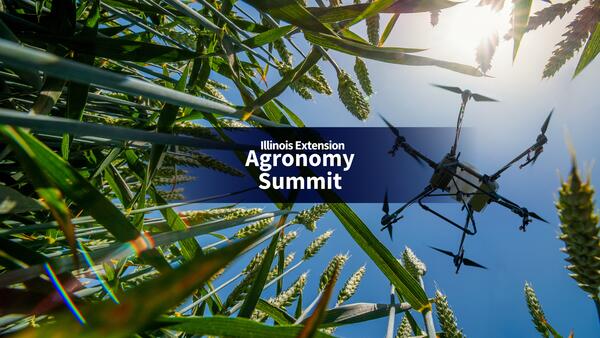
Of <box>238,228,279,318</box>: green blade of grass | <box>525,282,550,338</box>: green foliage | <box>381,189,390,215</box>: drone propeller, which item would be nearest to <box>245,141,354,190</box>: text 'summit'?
<box>238,228,279,318</box>: green blade of grass

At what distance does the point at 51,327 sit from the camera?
8.6 inches

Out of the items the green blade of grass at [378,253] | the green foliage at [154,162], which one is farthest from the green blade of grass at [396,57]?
the green blade of grass at [378,253]

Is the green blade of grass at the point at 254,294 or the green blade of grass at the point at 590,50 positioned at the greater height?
the green blade of grass at the point at 590,50

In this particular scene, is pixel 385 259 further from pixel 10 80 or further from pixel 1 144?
pixel 10 80

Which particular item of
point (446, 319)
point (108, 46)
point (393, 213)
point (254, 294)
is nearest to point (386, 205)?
point (393, 213)

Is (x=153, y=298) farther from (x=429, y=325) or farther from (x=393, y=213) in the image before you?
(x=393, y=213)

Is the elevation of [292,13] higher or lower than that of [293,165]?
higher

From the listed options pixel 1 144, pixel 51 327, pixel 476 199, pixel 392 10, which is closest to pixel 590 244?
pixel 392 10

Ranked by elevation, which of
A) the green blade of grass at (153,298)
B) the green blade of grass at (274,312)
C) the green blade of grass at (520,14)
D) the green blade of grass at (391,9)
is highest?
the green blade of grass at (520,14)

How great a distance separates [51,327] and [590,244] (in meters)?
0.55

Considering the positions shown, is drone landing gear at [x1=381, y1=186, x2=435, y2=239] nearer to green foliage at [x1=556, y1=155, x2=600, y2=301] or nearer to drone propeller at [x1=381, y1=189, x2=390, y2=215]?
drone propeller at [x1=381, y1=189, x2=390, y2=215]

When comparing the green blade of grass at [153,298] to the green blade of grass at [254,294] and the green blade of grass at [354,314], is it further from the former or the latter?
the green blade of grass at [354,314]

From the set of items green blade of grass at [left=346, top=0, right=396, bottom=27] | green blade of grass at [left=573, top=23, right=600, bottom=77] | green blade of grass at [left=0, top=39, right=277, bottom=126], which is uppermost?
green blade of grass at [left=573, top=23, right=600, bottom=77]

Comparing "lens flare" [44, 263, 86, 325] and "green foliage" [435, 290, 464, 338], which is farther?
"green foliage" [435, 290, 464, 338]
